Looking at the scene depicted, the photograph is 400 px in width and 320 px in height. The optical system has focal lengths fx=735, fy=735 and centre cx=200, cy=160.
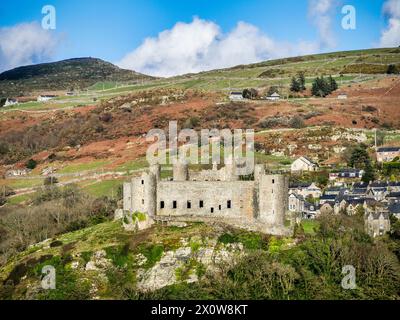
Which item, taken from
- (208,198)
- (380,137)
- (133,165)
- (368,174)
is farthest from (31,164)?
(208,198)

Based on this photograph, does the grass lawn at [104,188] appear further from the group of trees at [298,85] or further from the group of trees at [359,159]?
the group of trees at [298,85]

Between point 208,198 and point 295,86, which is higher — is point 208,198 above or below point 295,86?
below

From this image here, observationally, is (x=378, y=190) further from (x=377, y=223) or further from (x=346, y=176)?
(x=377, y=223)

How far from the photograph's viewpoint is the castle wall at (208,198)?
60.9 m

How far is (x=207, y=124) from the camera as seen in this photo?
14288cm

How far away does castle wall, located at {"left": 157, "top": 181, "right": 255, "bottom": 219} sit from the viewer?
60.9 meters

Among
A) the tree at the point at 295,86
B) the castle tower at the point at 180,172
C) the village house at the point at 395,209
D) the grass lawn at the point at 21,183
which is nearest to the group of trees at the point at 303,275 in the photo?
the castle tower at the point at 180,172

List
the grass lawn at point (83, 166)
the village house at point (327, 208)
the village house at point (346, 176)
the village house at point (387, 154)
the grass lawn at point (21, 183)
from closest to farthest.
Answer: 1. the village house at point (327, 208)
2. the village house at point (346, 176)
3. the village house at point (387, 154)
4. the grass lawn at point (21, 183)
5. the grass lawn at point (83, 166)

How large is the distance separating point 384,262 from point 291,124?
261 ft

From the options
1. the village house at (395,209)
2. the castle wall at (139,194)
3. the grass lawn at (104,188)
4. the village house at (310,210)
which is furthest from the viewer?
the grass lawn at (104,188)

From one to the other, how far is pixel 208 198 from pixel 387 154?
53506mm

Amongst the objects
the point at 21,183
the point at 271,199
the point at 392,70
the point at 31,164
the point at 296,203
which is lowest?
the point at 296,203

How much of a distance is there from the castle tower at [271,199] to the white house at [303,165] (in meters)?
42.6

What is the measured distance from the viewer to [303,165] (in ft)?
342
